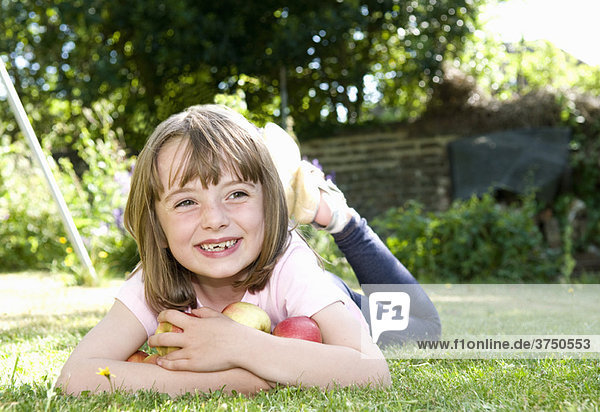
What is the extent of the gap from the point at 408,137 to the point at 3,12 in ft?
22.5

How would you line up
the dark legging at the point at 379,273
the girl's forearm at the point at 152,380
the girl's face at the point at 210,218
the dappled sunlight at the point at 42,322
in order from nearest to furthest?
the girl's forearm at the point at 152,380
the girl's face at the point at 210,218
the dappled sunlight at the point at 42,322
the dark legging at the point at 379,273

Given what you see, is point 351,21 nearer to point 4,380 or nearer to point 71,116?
point 71,116

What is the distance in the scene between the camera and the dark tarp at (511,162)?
744cm

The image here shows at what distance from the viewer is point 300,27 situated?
8.38 m

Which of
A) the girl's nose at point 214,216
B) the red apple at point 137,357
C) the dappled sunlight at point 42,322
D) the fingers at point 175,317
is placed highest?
the girl's nose at point 214,216

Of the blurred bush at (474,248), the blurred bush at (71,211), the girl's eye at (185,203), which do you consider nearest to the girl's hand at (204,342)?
the girl's eye at (185,203)

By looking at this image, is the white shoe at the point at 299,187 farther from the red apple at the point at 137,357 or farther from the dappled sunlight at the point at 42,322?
the dappled sunlight at the point at 42,322

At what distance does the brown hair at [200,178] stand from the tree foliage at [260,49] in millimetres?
6122

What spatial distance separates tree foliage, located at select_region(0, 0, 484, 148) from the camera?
27.9 ft

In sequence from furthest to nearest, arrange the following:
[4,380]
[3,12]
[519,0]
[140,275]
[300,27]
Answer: [519,0] → [3,12] → [300,27] → [140,275] → [4,380]

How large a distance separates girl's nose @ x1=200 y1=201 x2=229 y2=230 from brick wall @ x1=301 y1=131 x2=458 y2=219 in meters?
6.86

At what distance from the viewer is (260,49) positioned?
905cm

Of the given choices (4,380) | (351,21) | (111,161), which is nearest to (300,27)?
(351,21)

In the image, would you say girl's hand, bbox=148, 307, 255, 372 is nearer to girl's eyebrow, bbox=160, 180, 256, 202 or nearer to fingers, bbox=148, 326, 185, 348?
fingers, bbox=148, 326, 185, 348
